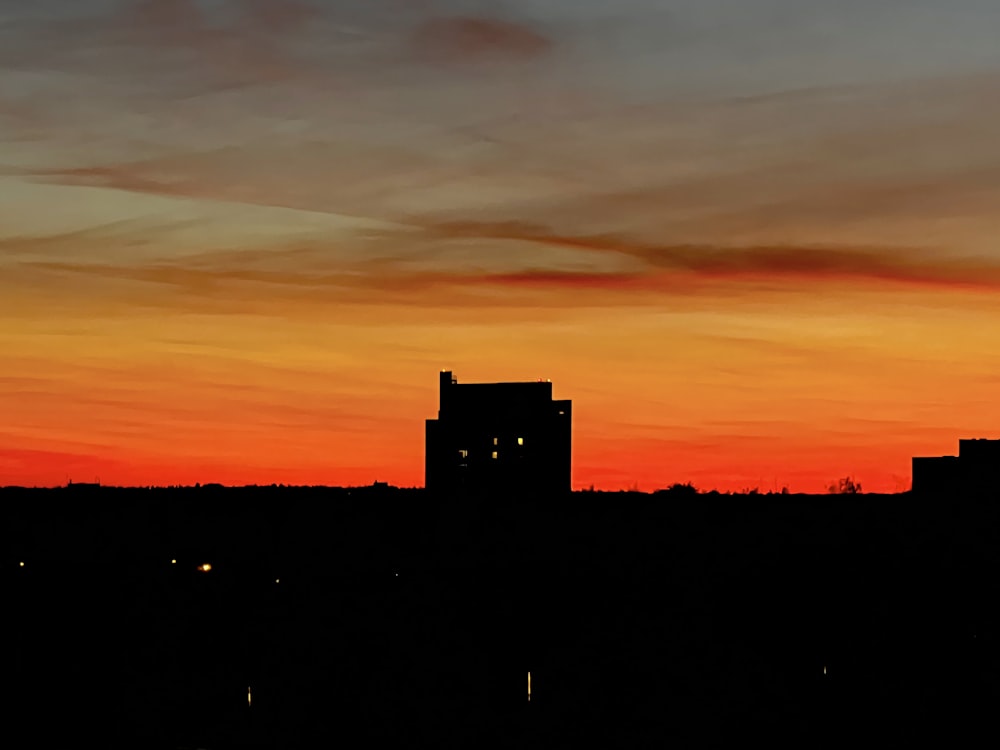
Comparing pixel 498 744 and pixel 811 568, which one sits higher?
pixel 811 568

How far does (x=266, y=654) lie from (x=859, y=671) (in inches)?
984

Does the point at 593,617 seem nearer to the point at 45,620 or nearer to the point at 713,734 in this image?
the point at 45,620

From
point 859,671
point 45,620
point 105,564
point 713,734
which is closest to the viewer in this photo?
point 713,734

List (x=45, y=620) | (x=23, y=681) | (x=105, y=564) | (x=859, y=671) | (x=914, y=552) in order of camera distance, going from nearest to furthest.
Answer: (x=23, y=681) → (x=859, y=671) → (x=45, y=620) → (x=105, y=564) → (x=914, y=552)

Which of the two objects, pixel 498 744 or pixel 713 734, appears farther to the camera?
pixel 713 734

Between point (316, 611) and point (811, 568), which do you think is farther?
point (811, 568)

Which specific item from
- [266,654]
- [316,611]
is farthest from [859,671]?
[316,611]

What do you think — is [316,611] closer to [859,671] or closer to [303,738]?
[859,671]

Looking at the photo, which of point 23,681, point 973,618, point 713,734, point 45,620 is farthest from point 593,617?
point 713,734

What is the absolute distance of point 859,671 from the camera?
6919 cm

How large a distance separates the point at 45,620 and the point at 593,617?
3304 cm

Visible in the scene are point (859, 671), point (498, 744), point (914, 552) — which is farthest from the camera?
point (914, 552)

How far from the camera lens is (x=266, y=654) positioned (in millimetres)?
73812

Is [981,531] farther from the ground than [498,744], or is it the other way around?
[981,531]
